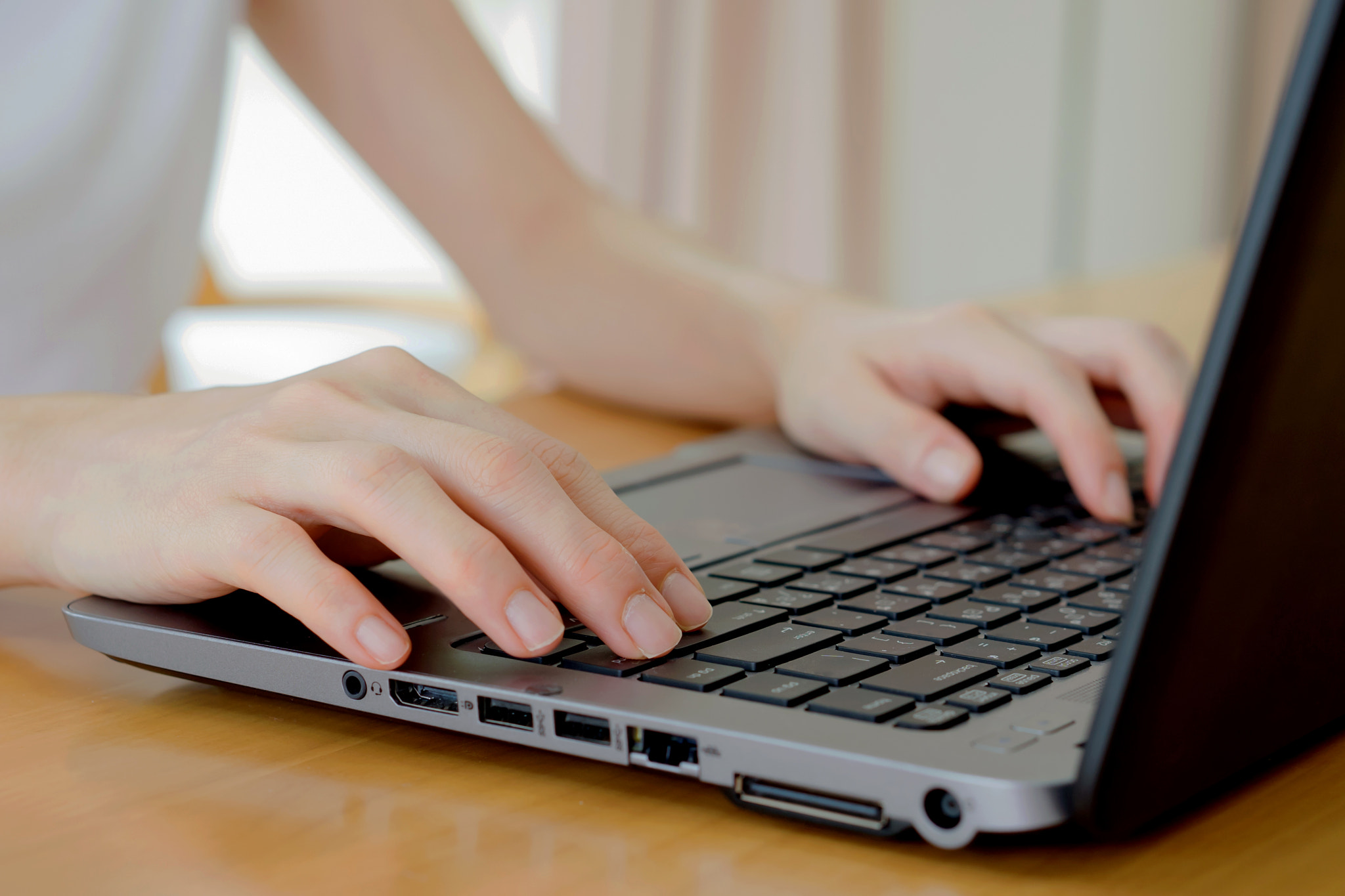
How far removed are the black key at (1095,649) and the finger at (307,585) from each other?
21 centimetres

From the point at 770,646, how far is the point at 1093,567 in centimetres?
19

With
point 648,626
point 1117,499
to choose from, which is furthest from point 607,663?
point 1117,499

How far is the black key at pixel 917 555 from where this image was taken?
54 cm

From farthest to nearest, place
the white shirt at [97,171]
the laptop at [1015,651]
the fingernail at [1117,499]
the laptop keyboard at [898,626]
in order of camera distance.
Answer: the white shirt at [97,171], the fingernail at [1117,499], the laptop keyboard at [898,626], the laptop at [1015,651]

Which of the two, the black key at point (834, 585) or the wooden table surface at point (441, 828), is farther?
the black key at point (834, 585)

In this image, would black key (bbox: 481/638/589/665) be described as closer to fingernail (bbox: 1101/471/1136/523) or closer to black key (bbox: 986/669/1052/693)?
black key (bbox: 986/669/1052/693)

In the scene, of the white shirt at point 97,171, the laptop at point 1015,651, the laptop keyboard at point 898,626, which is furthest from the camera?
the white shirt at point 97,171

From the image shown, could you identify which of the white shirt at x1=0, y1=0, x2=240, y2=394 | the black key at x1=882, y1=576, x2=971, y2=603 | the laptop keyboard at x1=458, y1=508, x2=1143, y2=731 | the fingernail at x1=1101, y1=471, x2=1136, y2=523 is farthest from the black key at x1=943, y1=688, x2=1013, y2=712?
the white shirt at x1=0, y1=0, x2=240, y2=394

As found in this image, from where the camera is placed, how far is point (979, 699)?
0.36 metres

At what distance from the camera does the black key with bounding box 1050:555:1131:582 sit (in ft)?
1.71

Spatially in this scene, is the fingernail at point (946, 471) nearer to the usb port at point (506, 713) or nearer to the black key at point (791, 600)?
the black key at point (791, 600)

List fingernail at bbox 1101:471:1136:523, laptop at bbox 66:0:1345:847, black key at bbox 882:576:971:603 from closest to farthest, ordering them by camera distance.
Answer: laptop at bbox 66:0:1345:847, black key at bbox 882:576:971:603, fingernail at bbox 1101:471:1136:523

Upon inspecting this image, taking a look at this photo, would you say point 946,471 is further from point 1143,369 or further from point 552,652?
point 552,652

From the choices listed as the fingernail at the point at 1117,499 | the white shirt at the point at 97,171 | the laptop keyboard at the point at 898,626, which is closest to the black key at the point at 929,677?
the laptop keyboard at the point at 898,626
